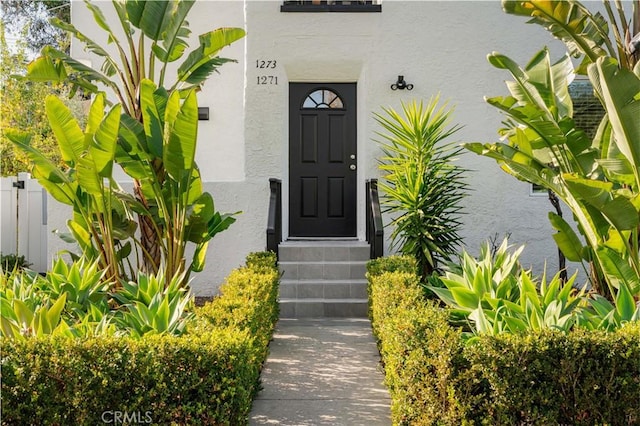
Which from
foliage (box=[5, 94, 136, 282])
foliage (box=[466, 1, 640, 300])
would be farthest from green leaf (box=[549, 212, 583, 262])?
foliage (box=[5, 94, 136, 282])

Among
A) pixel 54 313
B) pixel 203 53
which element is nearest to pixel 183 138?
pixel 203 53

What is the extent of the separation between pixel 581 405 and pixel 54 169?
577 cm

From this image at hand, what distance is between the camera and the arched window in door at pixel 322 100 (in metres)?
10.2

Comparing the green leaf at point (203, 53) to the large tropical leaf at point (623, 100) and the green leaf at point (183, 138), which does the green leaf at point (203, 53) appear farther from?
the large tropical leaf at point (623, 100)

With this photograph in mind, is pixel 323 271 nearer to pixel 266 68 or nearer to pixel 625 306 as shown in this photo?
pixel 266 68

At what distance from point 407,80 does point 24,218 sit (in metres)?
8.05

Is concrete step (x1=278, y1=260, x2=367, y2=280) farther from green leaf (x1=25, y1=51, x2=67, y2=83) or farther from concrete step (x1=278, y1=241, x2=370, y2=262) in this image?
green leaf (x1=25, y1=51, x2=67, y2=83)

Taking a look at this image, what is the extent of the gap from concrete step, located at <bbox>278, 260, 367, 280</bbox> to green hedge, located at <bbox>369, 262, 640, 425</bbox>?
490 centimetres

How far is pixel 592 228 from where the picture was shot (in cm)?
557

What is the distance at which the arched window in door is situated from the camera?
33.6 feet

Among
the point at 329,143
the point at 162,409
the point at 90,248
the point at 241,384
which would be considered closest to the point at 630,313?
the point at 241,384

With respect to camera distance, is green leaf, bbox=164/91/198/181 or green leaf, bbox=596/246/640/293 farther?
green leaf, bbox=164/91/198/181

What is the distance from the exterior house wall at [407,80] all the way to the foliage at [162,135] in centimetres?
190

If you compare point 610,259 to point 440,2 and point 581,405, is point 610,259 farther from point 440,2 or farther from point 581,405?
point 440,2
